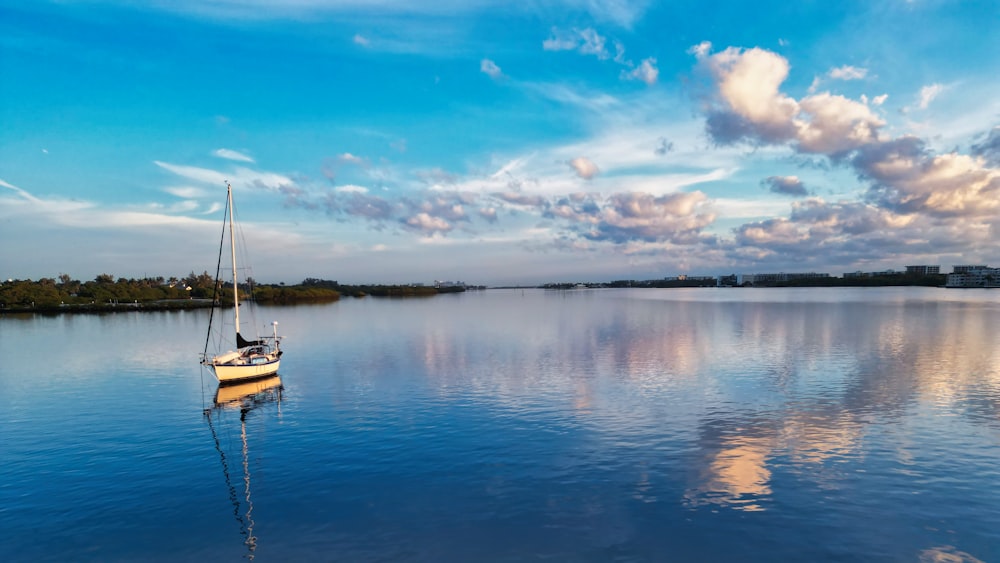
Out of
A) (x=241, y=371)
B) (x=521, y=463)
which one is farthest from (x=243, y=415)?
(x=521, y=463)

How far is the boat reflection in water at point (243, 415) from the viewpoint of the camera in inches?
671

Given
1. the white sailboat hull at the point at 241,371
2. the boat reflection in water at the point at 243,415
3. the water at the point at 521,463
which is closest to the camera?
the water at the point at 521,463

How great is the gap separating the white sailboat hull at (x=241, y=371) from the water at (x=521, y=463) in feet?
7.53

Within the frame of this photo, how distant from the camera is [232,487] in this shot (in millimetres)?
20109

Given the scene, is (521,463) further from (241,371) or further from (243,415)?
(241,371)

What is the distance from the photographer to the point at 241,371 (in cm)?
4059

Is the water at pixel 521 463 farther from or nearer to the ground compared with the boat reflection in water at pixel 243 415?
farther from the ground

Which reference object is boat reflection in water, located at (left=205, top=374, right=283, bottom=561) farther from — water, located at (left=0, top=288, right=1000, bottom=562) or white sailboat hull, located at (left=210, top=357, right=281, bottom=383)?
white sailboat hull, located at (left=210, top=357, right=281, bottom=383)

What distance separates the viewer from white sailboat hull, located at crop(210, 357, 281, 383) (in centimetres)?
3957

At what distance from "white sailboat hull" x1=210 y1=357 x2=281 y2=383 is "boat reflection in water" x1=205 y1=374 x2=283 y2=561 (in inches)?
21.8

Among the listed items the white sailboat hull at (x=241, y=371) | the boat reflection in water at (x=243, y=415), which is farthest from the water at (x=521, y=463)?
the white sailboat hull at (x=241, y=371)

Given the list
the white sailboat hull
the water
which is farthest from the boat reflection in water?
the white sailboat hull

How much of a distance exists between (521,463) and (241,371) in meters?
29.6

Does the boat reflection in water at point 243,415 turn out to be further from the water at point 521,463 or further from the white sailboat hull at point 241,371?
the white sailboat hull at point 241,371
